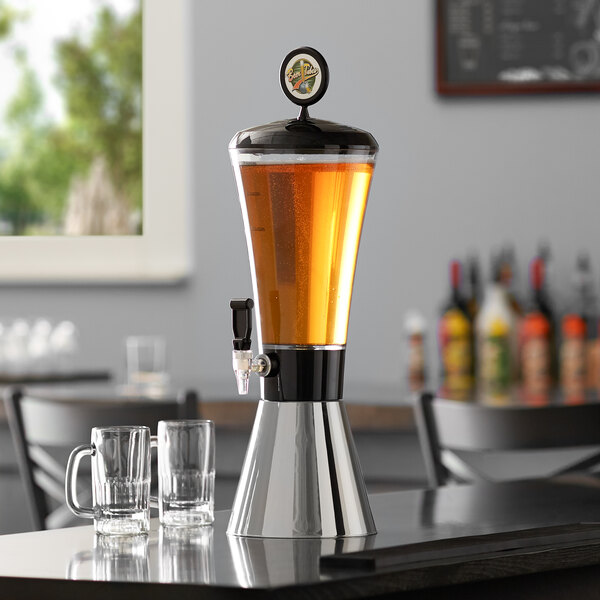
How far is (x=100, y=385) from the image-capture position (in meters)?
2.69

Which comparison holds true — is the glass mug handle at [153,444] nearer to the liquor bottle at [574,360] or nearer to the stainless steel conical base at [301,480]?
the stainless steel conical base at [301,480]

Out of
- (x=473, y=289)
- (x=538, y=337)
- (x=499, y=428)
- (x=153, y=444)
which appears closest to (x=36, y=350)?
(x=473, y=289)

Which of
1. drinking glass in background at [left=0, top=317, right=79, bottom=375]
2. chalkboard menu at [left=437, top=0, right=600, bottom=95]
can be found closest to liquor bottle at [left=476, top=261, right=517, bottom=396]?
chalkboard menu at [left=437, top=0, right=600, bottom=95]

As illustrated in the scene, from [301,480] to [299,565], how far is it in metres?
0.11

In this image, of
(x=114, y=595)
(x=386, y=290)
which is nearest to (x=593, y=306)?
(x=386, y=290)

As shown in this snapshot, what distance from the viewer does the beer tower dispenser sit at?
2.66 feet

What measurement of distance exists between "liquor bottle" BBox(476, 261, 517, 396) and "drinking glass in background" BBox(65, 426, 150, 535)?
1.85 m

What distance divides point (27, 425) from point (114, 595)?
1.07 metres

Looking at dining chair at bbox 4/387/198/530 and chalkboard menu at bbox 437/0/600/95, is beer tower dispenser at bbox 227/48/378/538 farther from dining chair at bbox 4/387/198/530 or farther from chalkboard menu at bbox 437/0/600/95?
chalkboard menu at bbox 437/0/600/95

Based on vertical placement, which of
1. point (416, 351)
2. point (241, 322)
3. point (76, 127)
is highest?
point (76, 127)

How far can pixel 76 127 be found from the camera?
330 cm

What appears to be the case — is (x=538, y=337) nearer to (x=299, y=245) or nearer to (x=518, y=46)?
(x=518, y=46)

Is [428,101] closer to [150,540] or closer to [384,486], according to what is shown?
[384,486]

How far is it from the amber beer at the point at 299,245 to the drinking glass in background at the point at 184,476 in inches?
3.9
